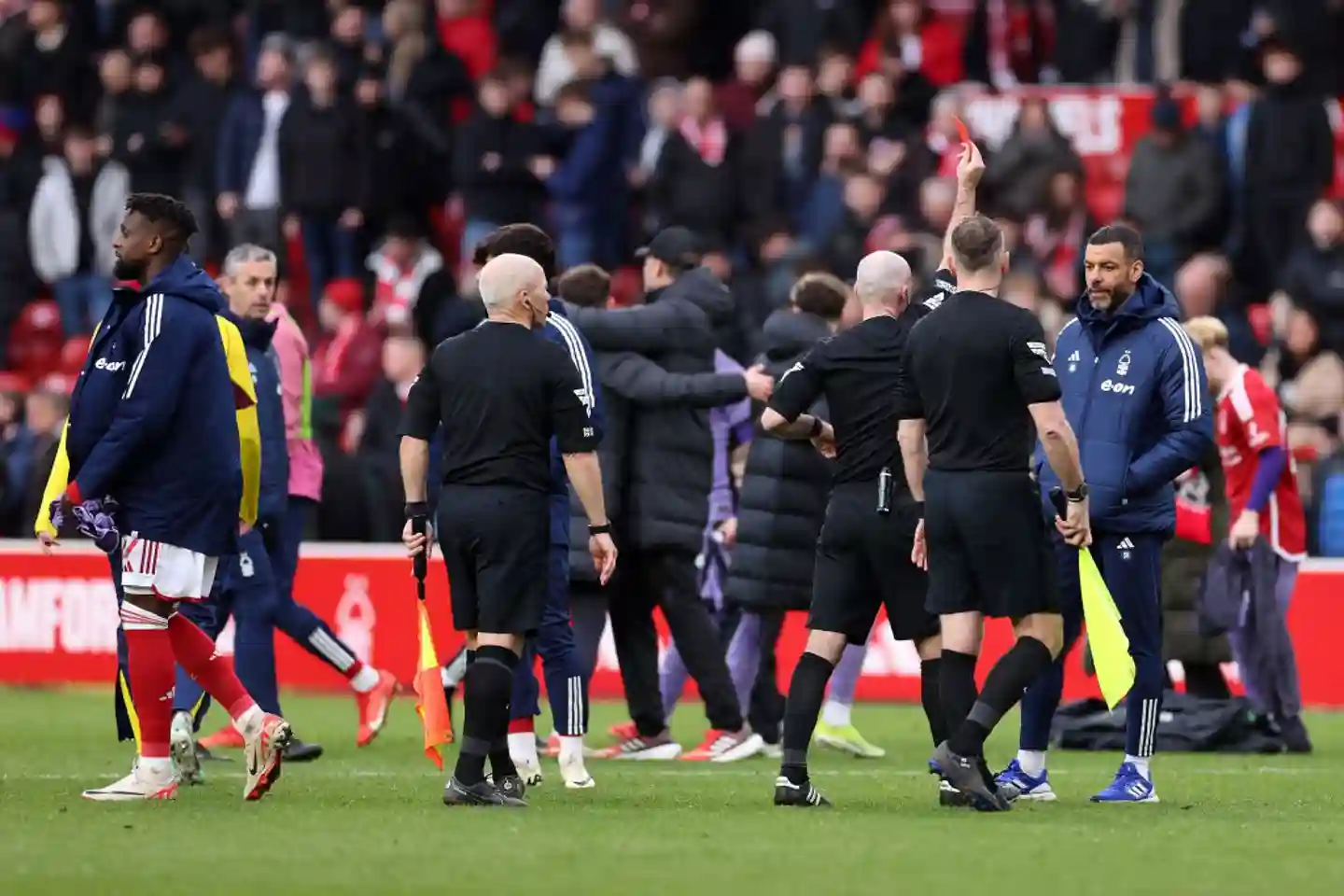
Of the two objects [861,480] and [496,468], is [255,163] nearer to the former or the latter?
[861,480]

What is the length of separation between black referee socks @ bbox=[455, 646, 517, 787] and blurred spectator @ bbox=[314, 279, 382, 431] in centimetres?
1082

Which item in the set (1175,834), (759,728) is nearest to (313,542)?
(759,728)

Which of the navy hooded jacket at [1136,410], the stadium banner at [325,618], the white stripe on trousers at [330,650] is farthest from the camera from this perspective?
the stadium banner at [325,618]

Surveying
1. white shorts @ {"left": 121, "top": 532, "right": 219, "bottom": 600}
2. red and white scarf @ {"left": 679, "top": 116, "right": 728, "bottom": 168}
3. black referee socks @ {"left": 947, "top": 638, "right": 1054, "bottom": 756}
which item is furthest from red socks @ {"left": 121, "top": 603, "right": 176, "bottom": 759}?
red and white scarf @ {"left": 679, "top": 116, "right": 728, "bottom": 168}

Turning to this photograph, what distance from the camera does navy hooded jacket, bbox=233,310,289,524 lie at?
13.1 metres

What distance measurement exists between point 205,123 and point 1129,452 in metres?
14.4

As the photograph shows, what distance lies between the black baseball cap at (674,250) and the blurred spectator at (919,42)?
930 centimetres

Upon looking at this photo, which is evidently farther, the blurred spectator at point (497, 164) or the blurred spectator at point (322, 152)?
the blurred spectator at point (322, 152)

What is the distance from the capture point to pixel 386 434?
2009 centimetres

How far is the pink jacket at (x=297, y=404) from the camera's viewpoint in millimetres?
13633

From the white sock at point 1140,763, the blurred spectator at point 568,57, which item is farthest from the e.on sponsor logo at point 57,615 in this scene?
the white sock at point 1140,763

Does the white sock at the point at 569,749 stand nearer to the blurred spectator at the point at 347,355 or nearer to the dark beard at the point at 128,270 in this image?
the dark beard at the point at 128,270

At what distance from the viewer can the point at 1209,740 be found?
1447cm

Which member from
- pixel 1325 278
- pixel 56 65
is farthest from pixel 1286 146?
pixel 56 65
